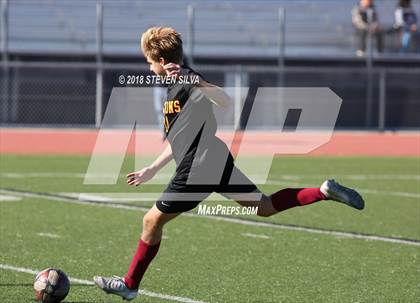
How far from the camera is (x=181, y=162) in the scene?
613 cm

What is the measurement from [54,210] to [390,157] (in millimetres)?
9683

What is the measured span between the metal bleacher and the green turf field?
13.4m

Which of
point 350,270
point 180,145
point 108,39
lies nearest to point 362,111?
point 108,39

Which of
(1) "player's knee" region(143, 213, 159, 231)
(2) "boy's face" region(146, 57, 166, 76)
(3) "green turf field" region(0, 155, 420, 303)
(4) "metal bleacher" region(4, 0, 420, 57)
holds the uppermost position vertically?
(2) "boy's face" region(146, 57, 166, 76)

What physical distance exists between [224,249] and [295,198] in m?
2.07

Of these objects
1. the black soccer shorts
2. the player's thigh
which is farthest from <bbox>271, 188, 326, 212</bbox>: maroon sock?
the player's thigh

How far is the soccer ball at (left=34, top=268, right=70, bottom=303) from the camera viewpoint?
5953mm

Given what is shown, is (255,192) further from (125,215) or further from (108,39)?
(108,39)

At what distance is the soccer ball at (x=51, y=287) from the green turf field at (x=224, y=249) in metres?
0.20

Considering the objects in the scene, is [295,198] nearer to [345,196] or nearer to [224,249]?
[345,196]

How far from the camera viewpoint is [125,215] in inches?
411

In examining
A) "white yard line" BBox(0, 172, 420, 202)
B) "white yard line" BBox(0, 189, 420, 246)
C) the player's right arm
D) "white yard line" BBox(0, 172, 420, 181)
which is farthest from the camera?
"white yard line" BBox(0, 172, 420, 181)

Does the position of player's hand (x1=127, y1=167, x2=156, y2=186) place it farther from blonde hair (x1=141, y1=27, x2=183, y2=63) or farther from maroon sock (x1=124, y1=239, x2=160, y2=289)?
blonde hair (x1=141, y1=27, x2=183, y2=63)

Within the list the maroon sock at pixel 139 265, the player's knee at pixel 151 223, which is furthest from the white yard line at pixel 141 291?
the player's knee at pixel 151 223
